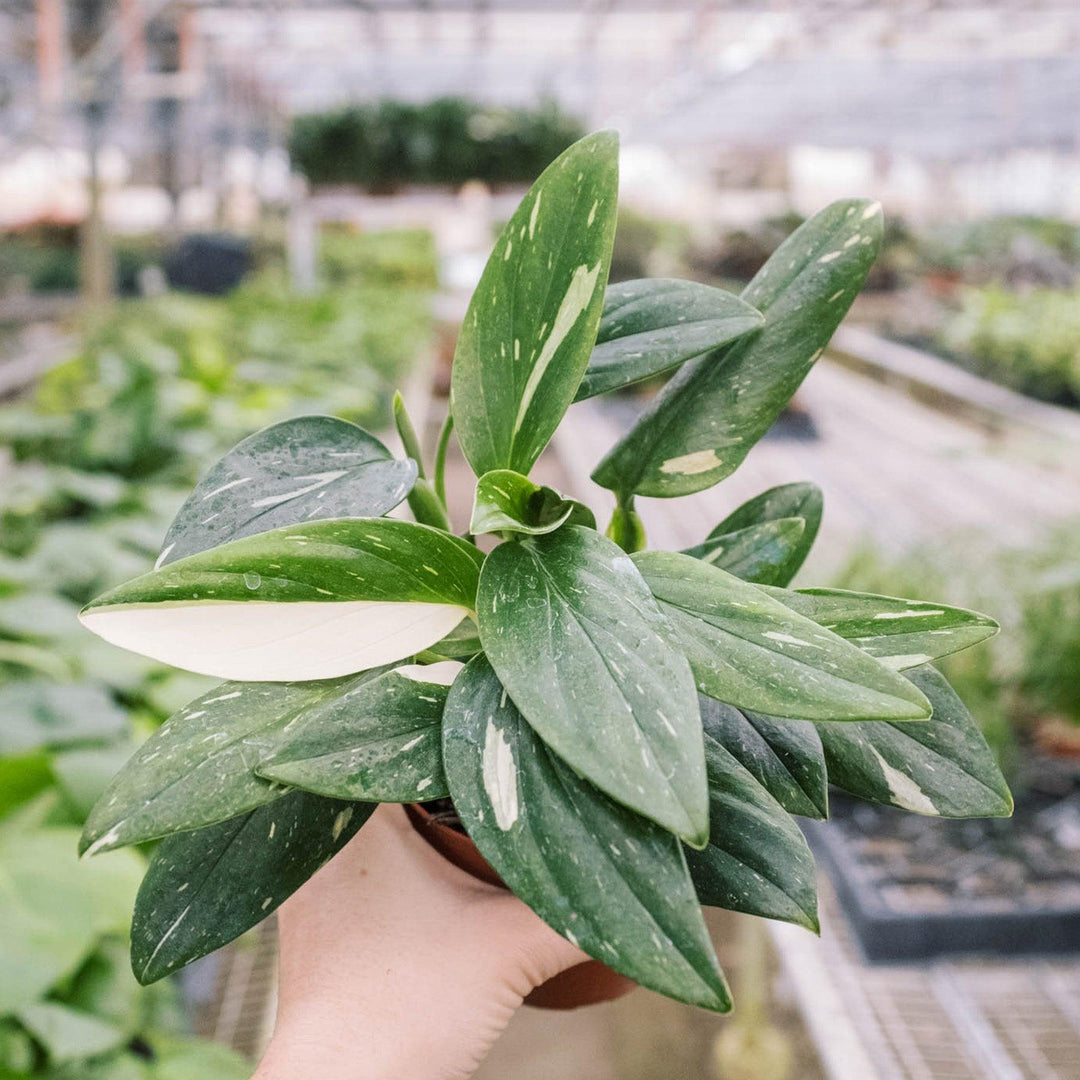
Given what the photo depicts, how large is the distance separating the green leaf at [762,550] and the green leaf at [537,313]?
115 millimetres

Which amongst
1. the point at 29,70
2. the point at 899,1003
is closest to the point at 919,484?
the point at 899,1003

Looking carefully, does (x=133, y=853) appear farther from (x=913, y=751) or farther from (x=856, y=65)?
(x=856, y=65)

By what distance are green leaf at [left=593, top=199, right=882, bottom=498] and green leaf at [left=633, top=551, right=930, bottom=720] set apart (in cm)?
10

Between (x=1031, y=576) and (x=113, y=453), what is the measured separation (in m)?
1.47

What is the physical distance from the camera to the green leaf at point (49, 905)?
0.73m

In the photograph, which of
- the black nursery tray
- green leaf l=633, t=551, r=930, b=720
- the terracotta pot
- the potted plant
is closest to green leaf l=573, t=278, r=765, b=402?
the potted plant

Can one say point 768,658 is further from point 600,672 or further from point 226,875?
point 226,875

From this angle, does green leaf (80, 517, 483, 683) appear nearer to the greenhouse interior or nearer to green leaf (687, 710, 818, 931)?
the greenhouse interior

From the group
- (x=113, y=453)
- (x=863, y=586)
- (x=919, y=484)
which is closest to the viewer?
(x=863, y=586)

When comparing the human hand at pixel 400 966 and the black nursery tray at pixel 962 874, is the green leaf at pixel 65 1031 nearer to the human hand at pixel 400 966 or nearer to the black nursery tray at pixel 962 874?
the human hand at pixel 400 966

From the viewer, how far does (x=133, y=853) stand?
0.87 m

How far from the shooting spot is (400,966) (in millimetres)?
452

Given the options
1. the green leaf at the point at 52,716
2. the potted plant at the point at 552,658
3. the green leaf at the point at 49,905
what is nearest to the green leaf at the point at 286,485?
the potted plant at the point at 552,658

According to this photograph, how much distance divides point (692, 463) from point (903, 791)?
0.18m
